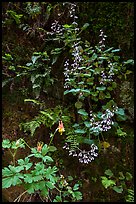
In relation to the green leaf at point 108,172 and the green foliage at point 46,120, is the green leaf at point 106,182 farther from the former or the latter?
the green foliage at point 46,120

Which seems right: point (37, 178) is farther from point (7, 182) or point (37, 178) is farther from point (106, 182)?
point (106, 182)

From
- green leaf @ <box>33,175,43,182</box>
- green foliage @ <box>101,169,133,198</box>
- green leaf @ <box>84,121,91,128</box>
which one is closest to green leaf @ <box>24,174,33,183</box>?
green leaf @ <box>33,175,43,182</box>

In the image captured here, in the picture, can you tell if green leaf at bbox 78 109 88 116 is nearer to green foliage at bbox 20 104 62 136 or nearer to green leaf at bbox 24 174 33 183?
green foliage at bbox 20 104 62 136

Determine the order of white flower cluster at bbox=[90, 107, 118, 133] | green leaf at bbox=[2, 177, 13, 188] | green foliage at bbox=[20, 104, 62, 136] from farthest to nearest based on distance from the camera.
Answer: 1. green foliage at bbox=[20, 104, 62, 136]
2. white flower cluster at bbox=[90, 107, 118, 133]
3. green leaf at bbox=[2, 177, 13, 188]

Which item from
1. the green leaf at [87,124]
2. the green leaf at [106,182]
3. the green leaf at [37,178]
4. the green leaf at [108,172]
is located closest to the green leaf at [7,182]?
the green leaf at [37,178]

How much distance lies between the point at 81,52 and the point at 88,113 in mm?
576

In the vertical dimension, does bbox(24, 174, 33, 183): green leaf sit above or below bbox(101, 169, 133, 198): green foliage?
above

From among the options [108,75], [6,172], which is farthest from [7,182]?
[108,75]

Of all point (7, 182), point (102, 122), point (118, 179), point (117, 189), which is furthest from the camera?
point (118, 179)

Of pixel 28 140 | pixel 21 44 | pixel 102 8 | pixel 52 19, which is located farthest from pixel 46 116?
pixel 102 8

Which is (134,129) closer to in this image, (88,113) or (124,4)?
(88,113)

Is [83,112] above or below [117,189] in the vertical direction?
above

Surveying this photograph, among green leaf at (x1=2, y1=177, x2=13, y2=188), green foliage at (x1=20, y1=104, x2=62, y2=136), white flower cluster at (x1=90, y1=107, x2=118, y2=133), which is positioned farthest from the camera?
green foliage at (x1=20, y1=104, x2=62, y2=136)

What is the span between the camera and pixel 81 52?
91.7 inches
